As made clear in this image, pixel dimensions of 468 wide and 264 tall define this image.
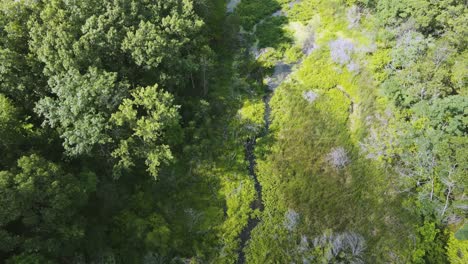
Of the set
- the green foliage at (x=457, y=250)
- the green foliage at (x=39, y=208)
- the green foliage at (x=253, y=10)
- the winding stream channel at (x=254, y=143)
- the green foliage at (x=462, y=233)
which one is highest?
the green foliage at (x=39, y=208)

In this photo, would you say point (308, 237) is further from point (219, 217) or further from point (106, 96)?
point (106, 96)

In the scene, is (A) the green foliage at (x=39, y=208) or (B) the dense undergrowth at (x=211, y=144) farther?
(B) the dense undergrowth at (x=211, y=144)

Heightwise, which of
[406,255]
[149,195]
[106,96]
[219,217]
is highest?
[106,96]

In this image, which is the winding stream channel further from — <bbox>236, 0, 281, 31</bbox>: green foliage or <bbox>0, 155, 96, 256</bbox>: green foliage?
<bbox>0, 155, 96, 256</bbox>: green foliage

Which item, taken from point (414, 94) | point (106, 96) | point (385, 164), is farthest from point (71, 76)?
point (414, 94)

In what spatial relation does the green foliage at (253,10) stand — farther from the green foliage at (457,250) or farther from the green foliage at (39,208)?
the green foliage at (457,250)

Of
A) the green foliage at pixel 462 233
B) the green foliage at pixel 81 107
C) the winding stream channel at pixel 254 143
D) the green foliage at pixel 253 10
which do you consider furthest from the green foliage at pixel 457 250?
the green foliage at pixel 253 10

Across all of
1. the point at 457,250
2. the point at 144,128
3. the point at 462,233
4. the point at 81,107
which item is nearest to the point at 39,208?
the point at 81,107

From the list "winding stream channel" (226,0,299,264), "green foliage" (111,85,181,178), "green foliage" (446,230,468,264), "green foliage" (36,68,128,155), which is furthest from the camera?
"winding stream channel" (226,0,299,264)

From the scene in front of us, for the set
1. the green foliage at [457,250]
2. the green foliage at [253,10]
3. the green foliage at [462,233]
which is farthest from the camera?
the green foliage at [253,10]

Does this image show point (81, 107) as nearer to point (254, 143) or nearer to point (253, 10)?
point (254, 143)

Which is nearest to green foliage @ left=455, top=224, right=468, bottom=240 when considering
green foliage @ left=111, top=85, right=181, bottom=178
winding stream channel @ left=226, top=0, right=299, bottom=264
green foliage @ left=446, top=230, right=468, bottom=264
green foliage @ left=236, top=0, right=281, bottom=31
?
green foliage @ left=446, top=230, right=468, bottom=264
